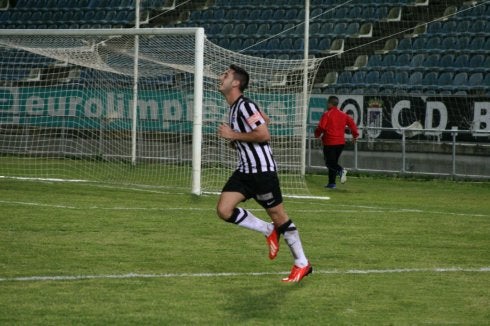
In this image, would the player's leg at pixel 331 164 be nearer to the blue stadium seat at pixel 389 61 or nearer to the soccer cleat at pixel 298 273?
the blue stadium seat at pixel 389 61

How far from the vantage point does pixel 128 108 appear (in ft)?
79.0

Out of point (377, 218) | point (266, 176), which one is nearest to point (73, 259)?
point (266, 176)

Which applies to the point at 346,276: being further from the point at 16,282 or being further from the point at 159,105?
the point at 159,105

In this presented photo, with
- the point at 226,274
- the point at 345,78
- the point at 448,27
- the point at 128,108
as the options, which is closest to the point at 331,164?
the point at 128,108

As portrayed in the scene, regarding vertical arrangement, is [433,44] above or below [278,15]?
below

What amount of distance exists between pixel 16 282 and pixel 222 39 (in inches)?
883

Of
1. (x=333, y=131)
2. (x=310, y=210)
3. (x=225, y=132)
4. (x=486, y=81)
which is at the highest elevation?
(x=486, y=81)

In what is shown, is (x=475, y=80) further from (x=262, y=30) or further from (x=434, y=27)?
(x=262, y=30)

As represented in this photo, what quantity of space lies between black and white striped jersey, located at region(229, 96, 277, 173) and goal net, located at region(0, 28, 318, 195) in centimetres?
880

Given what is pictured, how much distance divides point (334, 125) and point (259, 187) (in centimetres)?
1240

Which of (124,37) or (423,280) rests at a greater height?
(124,37)

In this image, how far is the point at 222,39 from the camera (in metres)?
31.1

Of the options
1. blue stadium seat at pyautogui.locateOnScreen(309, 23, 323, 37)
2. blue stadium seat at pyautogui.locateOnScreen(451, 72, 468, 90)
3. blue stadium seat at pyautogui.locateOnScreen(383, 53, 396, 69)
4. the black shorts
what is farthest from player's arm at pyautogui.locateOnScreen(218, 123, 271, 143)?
blue stadium seat at pyautogui.locateOnScreen(309, 23, 323, 37)

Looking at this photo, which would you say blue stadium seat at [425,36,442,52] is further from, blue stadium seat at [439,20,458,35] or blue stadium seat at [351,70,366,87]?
blue stadium seat at [351,70,366,87]
